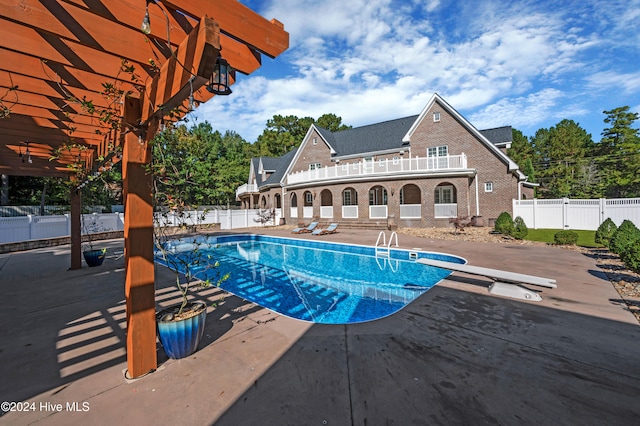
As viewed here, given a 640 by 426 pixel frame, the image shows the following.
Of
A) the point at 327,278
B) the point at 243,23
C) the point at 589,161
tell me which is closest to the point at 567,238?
the point at 327,278

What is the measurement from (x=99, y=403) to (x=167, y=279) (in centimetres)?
547

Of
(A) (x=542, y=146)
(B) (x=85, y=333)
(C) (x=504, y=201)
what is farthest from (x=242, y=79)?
(A) (x=542, y=146)

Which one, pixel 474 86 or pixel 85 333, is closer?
pixel 85 333

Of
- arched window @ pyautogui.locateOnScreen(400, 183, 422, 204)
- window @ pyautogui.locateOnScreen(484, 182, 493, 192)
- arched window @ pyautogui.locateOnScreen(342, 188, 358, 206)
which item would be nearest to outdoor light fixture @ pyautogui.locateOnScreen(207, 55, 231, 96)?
window @ pyautogui.locateOnScreen(484, 182, 493, 192)

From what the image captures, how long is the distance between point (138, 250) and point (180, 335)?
125cm

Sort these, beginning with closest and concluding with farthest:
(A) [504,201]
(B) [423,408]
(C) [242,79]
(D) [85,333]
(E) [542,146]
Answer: (B) [423,408]
(C) [242,79]
(D) [85,333]
(A) [504,201]
(E) [542,146]

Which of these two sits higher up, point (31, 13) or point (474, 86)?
point (474, 86)

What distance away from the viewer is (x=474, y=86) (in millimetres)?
21375

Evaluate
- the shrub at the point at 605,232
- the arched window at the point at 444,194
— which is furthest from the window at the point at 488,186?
the shrub at the point at 605,232

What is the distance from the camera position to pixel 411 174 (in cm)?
2055

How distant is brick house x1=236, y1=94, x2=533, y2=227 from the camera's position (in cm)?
1995

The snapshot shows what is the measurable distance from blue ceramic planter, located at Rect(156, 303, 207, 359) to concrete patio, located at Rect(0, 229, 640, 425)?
0.45 feet

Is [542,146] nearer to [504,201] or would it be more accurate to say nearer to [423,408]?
[504,201]

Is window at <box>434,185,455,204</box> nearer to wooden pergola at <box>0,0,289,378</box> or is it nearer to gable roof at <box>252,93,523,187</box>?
gable roof at <box>252,93,523,187</box>
